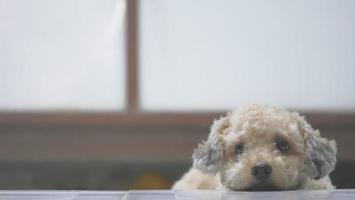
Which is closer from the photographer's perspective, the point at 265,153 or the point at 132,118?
the point at 265,153

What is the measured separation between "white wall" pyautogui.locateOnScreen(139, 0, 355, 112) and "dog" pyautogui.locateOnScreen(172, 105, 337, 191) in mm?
1400

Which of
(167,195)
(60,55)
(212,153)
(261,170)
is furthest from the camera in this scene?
(60,55)

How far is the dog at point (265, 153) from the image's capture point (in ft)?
4.43

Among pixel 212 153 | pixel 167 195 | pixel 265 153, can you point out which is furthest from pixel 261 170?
pixel 167 195

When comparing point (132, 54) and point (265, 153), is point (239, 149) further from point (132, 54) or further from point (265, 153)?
point (132, 54)

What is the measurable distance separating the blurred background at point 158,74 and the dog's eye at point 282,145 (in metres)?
1.43

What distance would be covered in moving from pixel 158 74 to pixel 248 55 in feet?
1.33

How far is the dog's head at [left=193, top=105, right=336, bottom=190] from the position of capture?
1.35 meters

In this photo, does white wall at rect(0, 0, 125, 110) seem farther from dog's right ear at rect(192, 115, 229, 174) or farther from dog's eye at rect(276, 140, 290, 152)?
dog's eye at rect(276, 140, 290, 152)

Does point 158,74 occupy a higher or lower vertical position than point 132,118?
higher

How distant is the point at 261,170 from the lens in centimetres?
134

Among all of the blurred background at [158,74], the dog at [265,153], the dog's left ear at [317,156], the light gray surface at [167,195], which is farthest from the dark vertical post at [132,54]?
the light gray surface at [167,195]

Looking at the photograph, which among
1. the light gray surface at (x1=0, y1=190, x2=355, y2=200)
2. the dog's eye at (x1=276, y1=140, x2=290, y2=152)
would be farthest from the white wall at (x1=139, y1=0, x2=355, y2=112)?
the light gray surface at (x1=0, y1=190, x2=355, y2=200)

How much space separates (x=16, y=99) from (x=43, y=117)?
162mm
